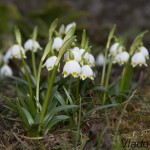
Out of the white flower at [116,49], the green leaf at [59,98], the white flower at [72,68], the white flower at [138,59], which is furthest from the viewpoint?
the white flower at [116,49]

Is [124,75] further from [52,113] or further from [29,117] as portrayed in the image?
[29,117]

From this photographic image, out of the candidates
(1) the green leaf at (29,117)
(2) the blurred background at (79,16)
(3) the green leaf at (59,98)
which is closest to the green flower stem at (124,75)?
(3) the green leaf at (59,98)

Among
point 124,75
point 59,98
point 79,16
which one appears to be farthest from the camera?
point 79,16

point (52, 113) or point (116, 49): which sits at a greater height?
point (116, 49)

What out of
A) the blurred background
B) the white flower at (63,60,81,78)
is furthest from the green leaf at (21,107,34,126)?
the blurred background

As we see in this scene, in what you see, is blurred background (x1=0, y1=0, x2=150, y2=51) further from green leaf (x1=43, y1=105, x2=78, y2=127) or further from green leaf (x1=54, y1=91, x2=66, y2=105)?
green leaf (x1=43, y1=105, x2=78, y2=127)

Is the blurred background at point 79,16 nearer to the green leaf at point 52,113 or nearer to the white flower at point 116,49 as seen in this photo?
the white flower at point 116,49

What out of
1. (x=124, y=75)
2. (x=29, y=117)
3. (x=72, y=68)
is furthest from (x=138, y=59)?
(x=29, y=117)

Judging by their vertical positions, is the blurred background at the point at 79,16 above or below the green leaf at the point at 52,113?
above

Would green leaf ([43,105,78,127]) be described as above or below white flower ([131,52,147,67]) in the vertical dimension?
below
